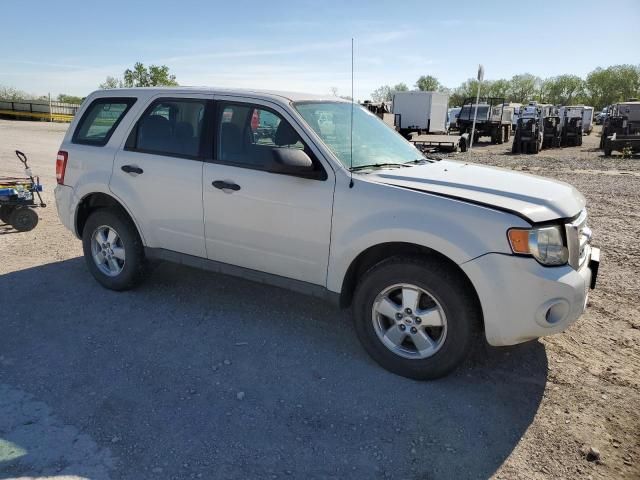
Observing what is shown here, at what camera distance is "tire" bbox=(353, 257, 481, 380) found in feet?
10.6

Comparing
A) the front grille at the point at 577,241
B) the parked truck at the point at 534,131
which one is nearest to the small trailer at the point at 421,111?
the parked truck at the point at 534,131

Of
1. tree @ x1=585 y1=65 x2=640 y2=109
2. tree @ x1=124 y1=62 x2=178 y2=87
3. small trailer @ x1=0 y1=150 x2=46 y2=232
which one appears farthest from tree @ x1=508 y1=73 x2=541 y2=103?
small trailer @ x1=0 y1=150 x2=46 y2=232

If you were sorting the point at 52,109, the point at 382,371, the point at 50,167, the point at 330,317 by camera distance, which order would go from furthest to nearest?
the point at 52,109 < the point at 50,167 < the point at 330,317 < the point at 382,371

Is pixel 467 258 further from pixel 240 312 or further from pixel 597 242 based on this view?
pixel 597 242

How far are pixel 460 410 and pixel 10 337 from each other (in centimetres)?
342

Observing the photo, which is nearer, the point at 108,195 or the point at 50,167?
the point at 108,195

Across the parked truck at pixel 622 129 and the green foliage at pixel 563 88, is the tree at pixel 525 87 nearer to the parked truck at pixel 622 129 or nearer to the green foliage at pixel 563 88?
the green foliage at pixel 563 88

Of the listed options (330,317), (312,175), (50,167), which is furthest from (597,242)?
(50,167)

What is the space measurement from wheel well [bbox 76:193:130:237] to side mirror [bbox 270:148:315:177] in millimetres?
1961

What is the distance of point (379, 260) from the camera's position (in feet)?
12.2

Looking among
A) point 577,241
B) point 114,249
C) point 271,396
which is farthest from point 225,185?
point 577,241

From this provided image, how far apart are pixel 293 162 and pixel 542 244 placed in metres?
1.70

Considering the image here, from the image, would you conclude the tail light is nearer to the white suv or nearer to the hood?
the white suv

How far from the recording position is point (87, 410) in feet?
10.0
